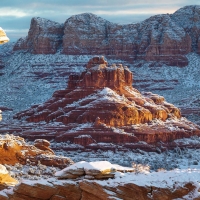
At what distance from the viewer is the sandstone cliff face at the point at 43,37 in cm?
18562

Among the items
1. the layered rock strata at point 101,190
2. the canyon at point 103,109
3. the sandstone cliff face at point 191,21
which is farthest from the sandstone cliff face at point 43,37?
the layered rock strata at point 101,190

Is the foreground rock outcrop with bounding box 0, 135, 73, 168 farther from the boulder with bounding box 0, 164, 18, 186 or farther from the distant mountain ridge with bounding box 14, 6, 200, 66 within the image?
the distant mountain ridge with bounding box 14, 6, 200, 66

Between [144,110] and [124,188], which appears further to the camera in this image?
[144,110]

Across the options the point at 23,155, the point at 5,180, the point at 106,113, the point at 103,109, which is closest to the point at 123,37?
the point at 103,109

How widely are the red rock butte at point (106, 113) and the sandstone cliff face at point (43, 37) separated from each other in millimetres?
91385

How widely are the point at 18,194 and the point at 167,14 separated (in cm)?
16673

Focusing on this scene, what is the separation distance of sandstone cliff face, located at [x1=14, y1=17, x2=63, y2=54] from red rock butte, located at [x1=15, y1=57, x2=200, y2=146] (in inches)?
3598

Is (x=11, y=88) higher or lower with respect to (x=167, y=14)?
lower

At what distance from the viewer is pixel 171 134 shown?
84125mm

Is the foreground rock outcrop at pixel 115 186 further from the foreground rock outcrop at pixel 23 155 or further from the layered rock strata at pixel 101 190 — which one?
the foreground rock outcrop at pixel 23 155

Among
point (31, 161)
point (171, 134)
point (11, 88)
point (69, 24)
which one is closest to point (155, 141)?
point (171, 134)

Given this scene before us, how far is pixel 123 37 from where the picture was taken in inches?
7392

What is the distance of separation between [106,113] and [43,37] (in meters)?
106

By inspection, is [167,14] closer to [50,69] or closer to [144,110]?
[50,69]
